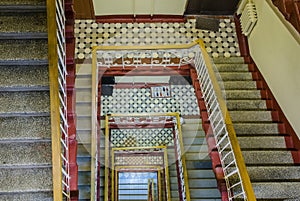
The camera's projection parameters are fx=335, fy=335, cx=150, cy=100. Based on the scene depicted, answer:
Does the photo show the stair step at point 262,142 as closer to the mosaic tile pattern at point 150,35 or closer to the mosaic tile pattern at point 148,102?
the mosaic tile pattern at point 150,35

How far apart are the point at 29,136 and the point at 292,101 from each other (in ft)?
9.60

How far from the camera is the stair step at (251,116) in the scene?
13.8 ft

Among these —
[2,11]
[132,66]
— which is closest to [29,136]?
[2,11]

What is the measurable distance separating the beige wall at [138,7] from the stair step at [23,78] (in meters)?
3.59

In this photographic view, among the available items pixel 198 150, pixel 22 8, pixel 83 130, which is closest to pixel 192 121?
pixel 198 150

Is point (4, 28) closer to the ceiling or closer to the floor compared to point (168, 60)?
closer to the floor

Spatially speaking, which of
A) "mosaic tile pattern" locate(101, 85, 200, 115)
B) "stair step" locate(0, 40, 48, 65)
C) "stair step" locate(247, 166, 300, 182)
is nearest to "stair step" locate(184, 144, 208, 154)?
"mosaic tile pattern" locate(101, 85, 200, 115)

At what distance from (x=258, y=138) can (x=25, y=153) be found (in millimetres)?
2688

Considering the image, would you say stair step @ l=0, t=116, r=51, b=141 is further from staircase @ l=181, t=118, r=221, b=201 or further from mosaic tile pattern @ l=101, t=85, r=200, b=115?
mosaic tile pattern @ l=101, t=85, r=200, b=115

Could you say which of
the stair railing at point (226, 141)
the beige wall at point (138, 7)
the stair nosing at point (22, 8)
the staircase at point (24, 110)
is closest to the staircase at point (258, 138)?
the stair railing at point (226, 141)

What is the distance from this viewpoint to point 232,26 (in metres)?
5.85

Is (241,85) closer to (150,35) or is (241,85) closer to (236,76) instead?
(236,76)

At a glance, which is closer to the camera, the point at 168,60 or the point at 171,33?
the point at 168,60

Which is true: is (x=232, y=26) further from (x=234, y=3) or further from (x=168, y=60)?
(x=168, y=60)
